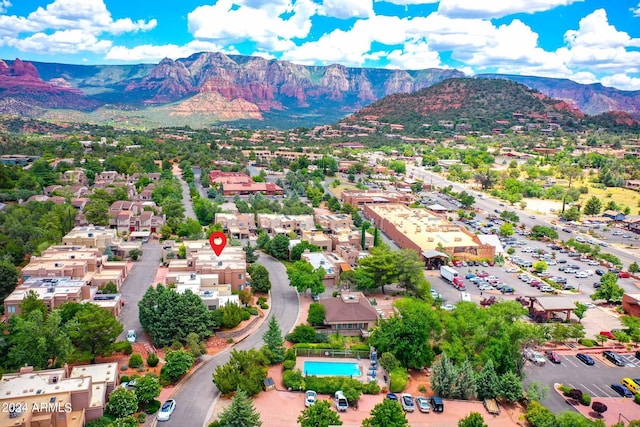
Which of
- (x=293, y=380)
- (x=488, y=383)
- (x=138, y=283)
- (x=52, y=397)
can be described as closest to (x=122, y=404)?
(x=52, y=397)

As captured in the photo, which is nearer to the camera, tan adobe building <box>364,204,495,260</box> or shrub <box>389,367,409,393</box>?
shrub <box>389,367,409,393</box>

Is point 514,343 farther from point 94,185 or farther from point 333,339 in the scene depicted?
point 94,185

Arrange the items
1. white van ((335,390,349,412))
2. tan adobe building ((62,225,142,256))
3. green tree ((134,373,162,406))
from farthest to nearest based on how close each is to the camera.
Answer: tan adobe building ((62,225,142,256)) → white van ((335,390,349,412)) → green tree ((134,373,162,406))

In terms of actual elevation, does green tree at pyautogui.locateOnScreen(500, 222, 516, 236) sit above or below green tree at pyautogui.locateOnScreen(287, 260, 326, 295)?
below

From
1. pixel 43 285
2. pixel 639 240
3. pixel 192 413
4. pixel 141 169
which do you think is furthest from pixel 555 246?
pixel 141 169

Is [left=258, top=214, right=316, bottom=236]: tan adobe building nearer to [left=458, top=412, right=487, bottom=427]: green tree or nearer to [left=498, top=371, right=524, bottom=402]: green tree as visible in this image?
[left=498, top=371, right=524, bottom=402]: green tree

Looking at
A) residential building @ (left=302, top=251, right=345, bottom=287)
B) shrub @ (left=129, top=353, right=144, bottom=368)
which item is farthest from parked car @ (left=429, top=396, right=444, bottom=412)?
residential building @ (left=302, top=251, right=345, bottom=287)
